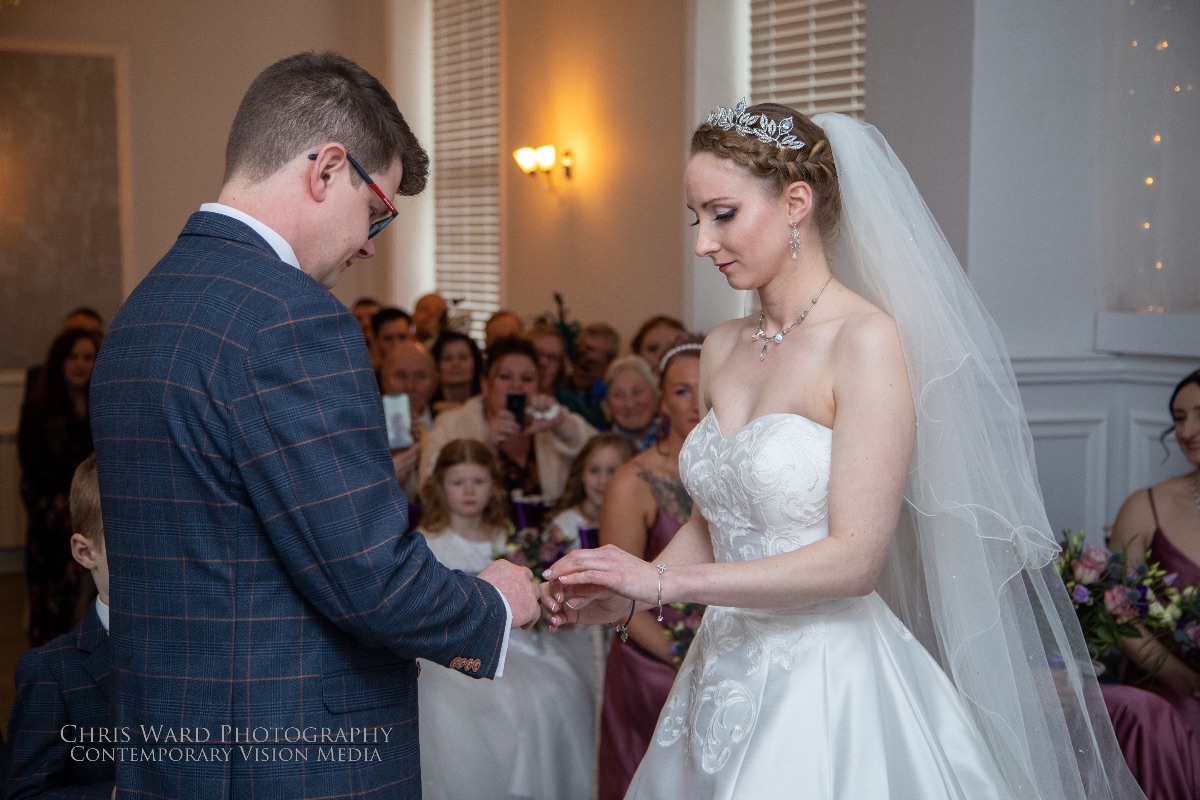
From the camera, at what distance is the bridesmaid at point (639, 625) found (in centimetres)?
→ 360

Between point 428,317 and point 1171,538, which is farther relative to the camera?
point 428,317

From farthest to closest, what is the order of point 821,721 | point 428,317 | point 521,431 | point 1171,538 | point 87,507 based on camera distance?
point 428,317 → point 521,431 → point 1171,538 → point 87,507 → point 821,721

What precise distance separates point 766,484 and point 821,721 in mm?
429

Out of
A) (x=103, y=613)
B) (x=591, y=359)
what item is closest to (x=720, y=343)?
(x=103, y=613)

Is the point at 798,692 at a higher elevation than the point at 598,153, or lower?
lower

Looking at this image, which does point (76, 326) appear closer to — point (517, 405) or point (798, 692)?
point (517, 405)

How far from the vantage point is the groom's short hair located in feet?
5.87

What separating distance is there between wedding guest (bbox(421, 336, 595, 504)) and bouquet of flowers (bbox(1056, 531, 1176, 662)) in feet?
8.06

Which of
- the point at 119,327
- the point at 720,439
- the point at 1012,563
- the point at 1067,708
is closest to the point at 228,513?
the point at 119,327

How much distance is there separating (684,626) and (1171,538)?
1.50 m

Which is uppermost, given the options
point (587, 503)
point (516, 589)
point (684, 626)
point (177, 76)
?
point (177, 76)

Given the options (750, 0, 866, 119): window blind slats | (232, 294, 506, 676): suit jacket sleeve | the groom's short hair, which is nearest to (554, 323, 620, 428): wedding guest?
(750, 0, 866, 119): window blind slats

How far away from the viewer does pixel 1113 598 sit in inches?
123

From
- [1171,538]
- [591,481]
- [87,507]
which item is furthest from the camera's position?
[591,481]
